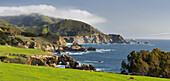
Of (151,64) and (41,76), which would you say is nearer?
(41,76)

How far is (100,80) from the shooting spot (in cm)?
2205

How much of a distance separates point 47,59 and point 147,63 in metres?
49.5

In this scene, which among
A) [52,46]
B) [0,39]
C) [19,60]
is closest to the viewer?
[19,60]

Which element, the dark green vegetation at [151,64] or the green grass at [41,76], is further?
the dark green vegetation at [151,64]

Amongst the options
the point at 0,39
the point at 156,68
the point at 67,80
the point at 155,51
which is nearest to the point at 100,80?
the point at 67,80

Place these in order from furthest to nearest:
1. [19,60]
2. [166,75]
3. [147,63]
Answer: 1. [19,60]
2. [147,63]
3. [166,75]

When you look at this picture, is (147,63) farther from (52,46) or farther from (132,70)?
(52,46)

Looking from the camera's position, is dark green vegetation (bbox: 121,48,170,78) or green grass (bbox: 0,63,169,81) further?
dark green vegetation (bbox: 121,48,170,78)

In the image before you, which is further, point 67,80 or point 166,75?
point 166,75

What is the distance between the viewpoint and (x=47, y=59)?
78188 mm

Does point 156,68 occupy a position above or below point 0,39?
below

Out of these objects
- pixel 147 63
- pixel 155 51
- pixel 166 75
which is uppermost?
pixel 155 51

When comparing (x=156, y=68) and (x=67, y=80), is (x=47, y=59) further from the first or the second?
(x=67, y=80)

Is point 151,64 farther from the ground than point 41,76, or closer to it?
closer to it
